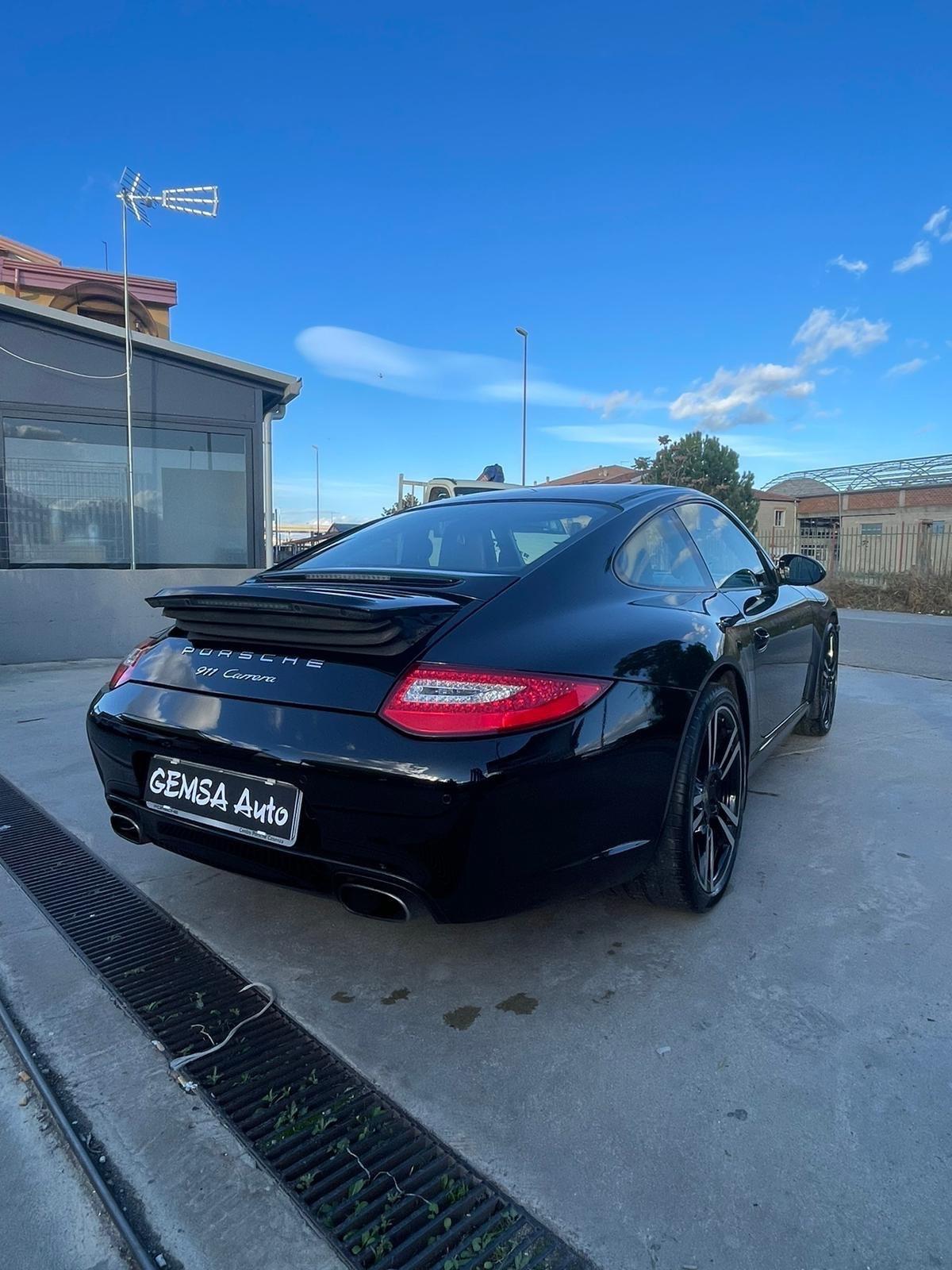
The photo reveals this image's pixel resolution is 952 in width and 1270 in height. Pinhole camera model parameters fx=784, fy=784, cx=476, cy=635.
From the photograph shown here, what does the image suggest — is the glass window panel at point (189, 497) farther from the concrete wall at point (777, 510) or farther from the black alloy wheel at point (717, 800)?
the concrete wall at point (777, 510)

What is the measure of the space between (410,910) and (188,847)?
26.4 inches

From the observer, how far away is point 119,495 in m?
8.45

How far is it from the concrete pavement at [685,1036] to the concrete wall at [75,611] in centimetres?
538

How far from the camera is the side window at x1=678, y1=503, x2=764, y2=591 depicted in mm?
3029

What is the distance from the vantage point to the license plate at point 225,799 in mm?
1834

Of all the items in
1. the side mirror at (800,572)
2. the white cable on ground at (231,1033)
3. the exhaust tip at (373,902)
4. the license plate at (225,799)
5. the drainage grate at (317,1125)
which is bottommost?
the drainage grate at (317,1125)

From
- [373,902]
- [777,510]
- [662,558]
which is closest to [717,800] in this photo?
[662,558]

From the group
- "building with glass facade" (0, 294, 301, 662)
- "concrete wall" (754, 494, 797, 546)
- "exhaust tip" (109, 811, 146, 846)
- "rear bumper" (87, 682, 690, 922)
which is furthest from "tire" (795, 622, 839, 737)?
"concrete wall" (754, 494, 797, 546)

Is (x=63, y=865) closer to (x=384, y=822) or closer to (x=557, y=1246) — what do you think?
(x=384, y=822)

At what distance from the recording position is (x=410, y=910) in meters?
1.77

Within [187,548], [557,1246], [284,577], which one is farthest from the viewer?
[187,548]

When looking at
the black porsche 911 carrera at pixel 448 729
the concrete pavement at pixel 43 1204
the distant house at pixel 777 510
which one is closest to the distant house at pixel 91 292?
the black porsche 911 carrera at pixel 448 729

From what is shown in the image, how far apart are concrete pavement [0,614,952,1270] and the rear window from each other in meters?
1.12

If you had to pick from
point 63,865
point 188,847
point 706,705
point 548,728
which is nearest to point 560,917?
point 706,705
